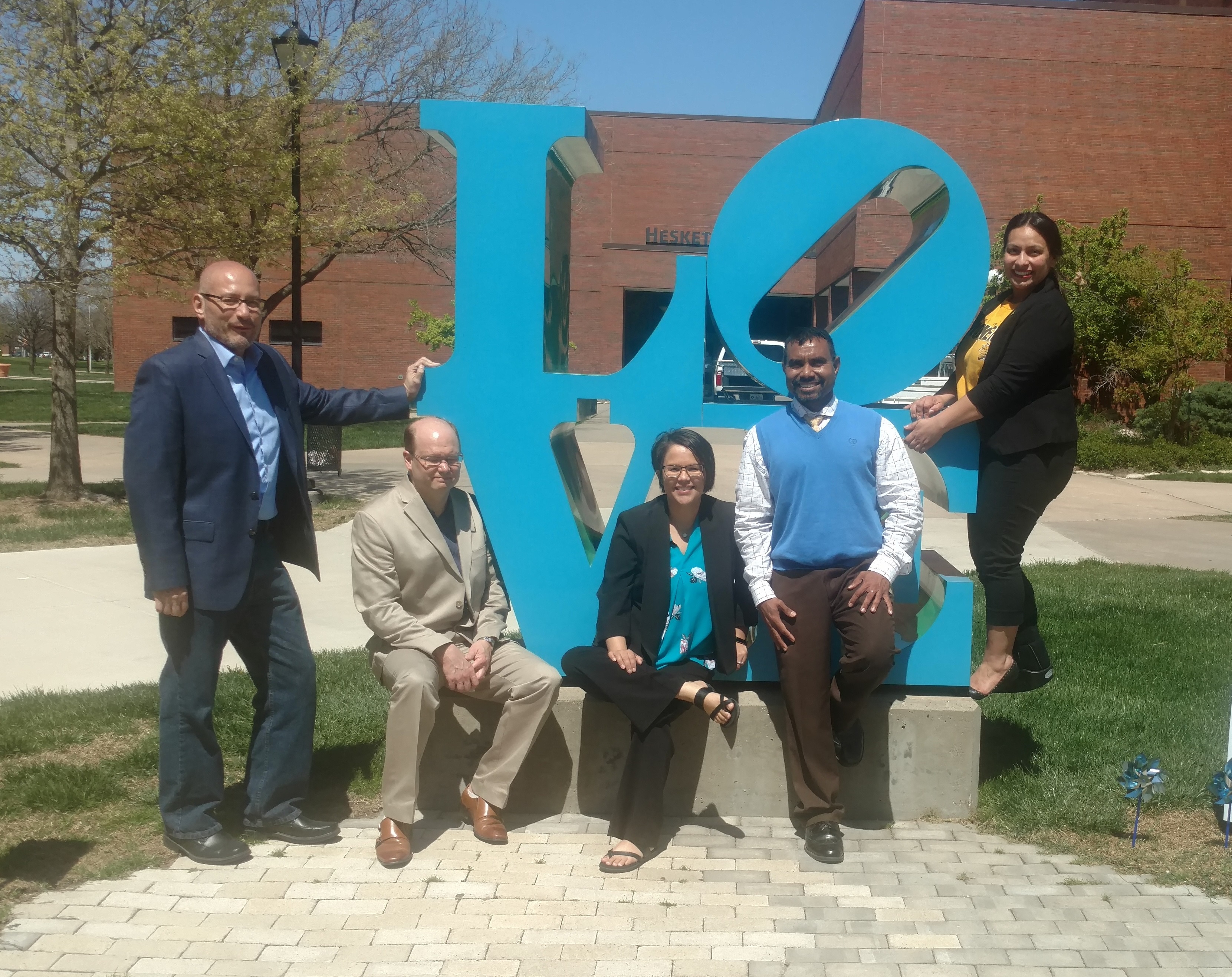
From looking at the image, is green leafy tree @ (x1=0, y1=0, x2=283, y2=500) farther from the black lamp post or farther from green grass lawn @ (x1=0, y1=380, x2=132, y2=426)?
green grass lawn @ (x1=0, y1=380, x2=132, y2=426)

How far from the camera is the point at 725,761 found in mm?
4246

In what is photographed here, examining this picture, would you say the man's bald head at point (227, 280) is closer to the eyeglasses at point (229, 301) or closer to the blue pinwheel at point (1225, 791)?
the eyeglasses at point (229, 301)

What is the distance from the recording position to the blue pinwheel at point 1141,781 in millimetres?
3812

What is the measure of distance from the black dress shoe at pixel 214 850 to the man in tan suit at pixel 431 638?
479 millimetres

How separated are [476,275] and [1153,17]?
2873cm

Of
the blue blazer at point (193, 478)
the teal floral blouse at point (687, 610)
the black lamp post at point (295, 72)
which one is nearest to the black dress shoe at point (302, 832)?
the blue blazer at point (193, 478)

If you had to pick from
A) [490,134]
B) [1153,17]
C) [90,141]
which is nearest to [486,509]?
[490,134]

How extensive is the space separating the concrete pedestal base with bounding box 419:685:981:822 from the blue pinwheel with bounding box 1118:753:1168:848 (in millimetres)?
553

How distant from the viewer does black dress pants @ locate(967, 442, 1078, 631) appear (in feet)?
13.4

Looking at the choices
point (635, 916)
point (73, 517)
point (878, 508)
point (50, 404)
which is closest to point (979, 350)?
point (878, 508)

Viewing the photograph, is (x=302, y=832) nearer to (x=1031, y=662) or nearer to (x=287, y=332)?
(x=1031, y=662)

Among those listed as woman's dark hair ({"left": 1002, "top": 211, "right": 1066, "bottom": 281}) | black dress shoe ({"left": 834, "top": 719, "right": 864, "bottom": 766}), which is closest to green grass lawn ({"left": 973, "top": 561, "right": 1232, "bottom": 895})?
black dress shoe ({"left": 834, "top": 719, "right": 864, "bottom": 766})

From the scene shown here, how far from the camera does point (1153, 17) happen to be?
90.0 ft

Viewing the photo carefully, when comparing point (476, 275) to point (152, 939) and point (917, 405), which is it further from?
point (152, 939)
